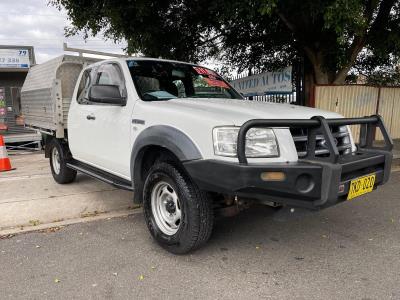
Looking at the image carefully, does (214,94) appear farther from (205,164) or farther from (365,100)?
(365,100)

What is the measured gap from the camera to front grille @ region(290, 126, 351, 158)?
10.7 ft

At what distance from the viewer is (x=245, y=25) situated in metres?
10.3

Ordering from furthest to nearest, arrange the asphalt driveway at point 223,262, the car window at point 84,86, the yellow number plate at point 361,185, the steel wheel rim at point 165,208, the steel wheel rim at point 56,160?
the steel wheel rim at point 56,160
the car window at point 84,86
the steel wheel rim at point 165,208
the yellow number plate at point 361,185
the asphalt driveway at point 223,262

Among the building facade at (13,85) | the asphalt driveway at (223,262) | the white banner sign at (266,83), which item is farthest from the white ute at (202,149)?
the building facade at (13,85)

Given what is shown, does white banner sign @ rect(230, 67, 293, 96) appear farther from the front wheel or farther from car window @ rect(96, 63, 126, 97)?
the front wheel

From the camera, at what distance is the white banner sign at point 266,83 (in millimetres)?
9984

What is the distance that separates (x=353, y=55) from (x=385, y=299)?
7280 millimetres

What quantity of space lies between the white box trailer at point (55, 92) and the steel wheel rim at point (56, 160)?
0.34m

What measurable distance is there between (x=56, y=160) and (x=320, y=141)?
4742mm

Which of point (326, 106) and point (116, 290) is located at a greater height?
point (326, 106)

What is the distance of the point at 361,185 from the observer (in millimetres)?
3291

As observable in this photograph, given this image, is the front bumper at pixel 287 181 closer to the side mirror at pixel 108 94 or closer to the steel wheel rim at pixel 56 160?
the side mirror at pixel 108 94

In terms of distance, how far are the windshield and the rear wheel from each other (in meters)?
2.36

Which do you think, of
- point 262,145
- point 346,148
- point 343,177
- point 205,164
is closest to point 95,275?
point 205,164
